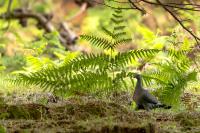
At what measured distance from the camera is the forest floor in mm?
3340

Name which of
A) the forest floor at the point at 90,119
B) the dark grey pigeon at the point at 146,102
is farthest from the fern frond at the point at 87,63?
the dark grey pigeon at the point at 146,102

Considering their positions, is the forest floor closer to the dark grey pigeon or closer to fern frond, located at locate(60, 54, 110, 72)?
the dark grey pigeon

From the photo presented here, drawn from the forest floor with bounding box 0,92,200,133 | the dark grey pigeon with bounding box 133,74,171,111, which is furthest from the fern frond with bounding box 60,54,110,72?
→ the dark grey pigeon with bounding box 133,74,171,111

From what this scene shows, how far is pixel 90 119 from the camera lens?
3.62 m

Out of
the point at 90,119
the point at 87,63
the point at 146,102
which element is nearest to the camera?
the point at 90,119

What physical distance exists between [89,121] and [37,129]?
0.40m

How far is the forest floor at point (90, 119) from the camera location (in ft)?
Answer: 11.0

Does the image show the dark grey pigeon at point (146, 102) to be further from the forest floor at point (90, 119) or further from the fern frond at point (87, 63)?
the fern frond at point (87, 63)

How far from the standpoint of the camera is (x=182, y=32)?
6.23m

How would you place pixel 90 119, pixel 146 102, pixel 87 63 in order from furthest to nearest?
1. pixel 87 63
2. pixel 146 102
3. pixel 90 119

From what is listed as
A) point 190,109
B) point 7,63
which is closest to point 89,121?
point 190,109

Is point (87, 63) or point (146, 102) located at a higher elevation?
point (87, 63)

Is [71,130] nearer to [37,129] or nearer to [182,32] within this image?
[37,129]

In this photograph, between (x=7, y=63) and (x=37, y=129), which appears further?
(x=7, y=63)
